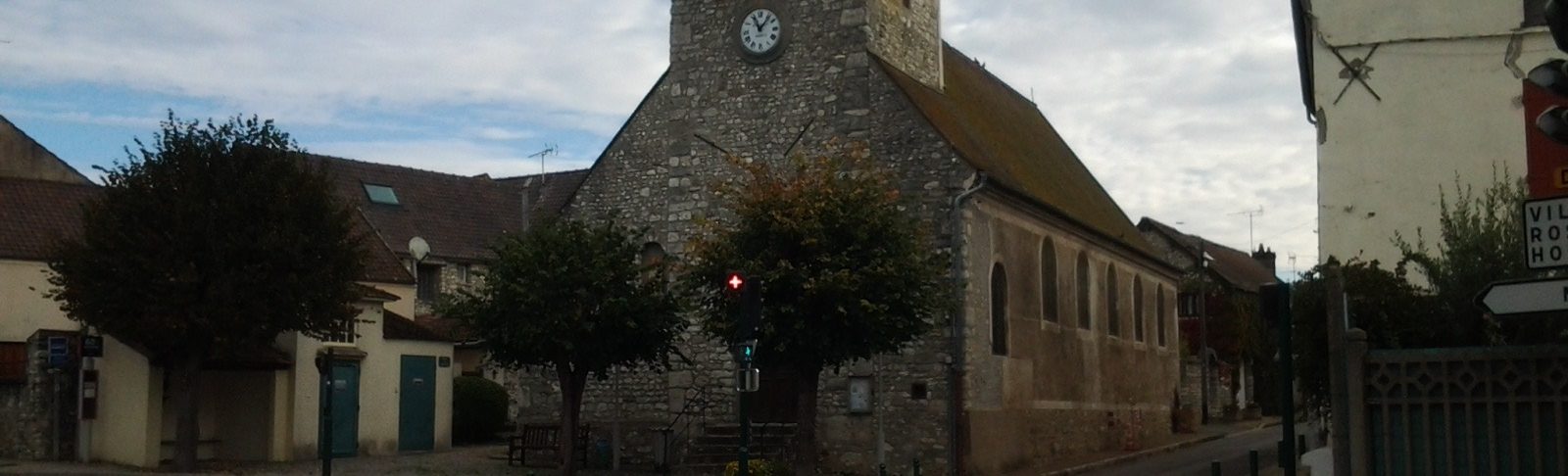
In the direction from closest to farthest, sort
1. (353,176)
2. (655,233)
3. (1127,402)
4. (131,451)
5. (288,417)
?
(131,451)
(288,417)
(655,233)
(1127,402)
(353,176)

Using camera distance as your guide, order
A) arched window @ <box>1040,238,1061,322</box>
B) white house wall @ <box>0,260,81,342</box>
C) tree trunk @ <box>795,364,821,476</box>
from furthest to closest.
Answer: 1. arched window @ <box>1040,238,1061,322</box>
2. white house wall @ <box>0,260,81,342</box>
3. tree trunk @ <box>795,364,821,476</box>

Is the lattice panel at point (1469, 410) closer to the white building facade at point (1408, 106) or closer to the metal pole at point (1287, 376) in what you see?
the metal pole at point (1287, 376)

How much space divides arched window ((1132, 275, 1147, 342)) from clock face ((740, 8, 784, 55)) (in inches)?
543

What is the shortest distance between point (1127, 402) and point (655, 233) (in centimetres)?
1307

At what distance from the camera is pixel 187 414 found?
80.0ft

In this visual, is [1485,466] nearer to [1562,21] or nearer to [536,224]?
[1562,21]

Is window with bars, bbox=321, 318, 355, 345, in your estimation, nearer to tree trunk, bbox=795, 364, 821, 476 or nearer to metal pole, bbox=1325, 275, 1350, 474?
tree trunk, bbox=795, 364, 821, 476

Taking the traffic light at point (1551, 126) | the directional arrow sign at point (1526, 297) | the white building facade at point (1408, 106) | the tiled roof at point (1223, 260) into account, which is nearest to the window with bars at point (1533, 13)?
the white building facade at point (1408, 106)

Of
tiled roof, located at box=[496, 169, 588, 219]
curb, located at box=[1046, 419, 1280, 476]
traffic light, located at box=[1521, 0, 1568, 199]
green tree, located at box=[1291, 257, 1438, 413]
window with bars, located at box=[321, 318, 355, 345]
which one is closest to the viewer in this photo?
traffic light, located at box=[1521, 0, 1568, 199]

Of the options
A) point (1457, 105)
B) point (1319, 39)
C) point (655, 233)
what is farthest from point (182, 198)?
point (1457, 105)

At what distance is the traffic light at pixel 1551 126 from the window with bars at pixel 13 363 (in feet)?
78.0

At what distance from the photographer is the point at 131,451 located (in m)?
25.4

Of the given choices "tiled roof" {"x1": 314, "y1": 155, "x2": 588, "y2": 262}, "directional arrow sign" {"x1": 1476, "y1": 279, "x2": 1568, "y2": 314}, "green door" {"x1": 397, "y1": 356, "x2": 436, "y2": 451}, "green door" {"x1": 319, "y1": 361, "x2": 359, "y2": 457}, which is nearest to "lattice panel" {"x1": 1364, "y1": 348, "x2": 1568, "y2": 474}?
"directional arrow sign" {"x1": 1476, "y1": 279, "x2": 1568, "y2": 314}

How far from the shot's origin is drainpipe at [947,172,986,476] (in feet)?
83.9
